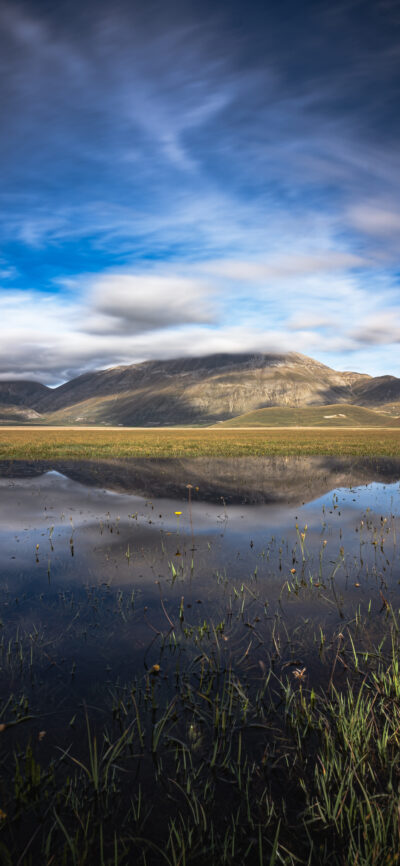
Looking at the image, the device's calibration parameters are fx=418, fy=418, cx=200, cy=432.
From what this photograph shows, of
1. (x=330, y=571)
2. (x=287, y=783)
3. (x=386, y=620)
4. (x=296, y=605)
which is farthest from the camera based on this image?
(x=330, y=571)

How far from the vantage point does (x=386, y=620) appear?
9.91 meters

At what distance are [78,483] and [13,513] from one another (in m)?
11.8

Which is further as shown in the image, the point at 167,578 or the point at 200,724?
the point at 167,578

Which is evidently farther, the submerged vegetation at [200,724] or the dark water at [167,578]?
the dark water at [167,578]

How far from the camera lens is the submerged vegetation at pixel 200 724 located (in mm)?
4785

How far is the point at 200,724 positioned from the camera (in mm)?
6551

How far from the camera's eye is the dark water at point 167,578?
8305 millimetres

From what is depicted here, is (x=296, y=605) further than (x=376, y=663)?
Yes

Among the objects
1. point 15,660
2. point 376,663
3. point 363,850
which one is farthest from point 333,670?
point 15,660

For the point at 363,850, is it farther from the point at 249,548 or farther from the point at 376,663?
the point at 249,548

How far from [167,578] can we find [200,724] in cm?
633

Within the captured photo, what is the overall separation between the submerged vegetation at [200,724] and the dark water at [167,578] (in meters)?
0.07

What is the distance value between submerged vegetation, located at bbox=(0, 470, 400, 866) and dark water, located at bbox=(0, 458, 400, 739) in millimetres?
66

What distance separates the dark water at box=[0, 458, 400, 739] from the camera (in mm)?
8305
